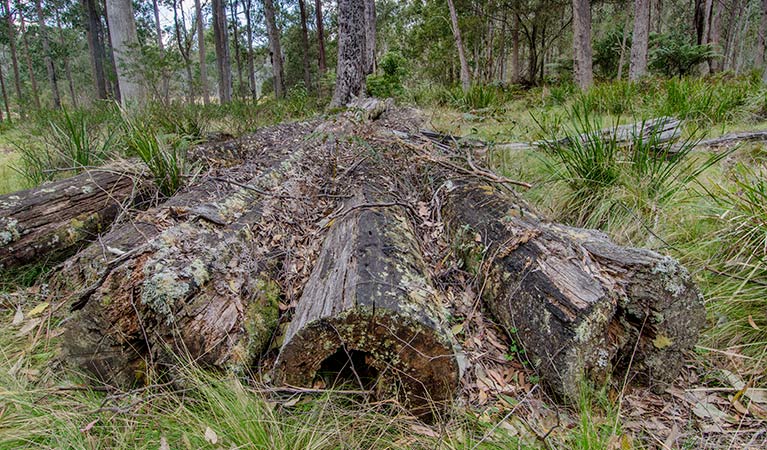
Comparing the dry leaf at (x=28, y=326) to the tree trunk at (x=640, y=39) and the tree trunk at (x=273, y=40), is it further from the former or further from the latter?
the tree trunk at (x=273, y=40)

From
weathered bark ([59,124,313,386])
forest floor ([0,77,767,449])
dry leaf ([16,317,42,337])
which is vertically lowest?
forest floor ([0,77,767,449])

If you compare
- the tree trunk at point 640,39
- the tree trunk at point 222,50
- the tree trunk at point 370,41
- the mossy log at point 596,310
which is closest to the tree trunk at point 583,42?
the tree trunk at point 640,39

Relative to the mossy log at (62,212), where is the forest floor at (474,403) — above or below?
below

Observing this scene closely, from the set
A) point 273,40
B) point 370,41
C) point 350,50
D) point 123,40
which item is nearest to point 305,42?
point 273,40

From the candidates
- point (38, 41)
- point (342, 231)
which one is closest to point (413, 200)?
point (342, 231)

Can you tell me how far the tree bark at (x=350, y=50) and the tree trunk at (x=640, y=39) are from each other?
6558 millimetres

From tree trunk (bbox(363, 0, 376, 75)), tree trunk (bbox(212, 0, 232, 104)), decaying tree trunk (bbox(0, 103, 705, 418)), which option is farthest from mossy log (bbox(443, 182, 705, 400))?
tree trunk (bbox(212, 0, 232, 104))

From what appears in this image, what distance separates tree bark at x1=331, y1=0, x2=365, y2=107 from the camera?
716cm

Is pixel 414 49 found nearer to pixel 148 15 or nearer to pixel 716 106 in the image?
pixel 148 15

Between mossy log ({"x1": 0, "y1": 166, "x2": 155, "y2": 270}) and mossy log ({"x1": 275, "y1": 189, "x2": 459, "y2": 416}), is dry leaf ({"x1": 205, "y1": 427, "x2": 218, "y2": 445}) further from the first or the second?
mossy log ({"x1": 0, "y1": 166, "x2": 155, "y2": 270})

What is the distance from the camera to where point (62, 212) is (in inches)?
94.7

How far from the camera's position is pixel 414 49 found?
21.0 metres

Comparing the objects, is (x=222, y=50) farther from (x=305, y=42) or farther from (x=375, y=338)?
(x=375, y=338)

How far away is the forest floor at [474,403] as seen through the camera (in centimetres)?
128
